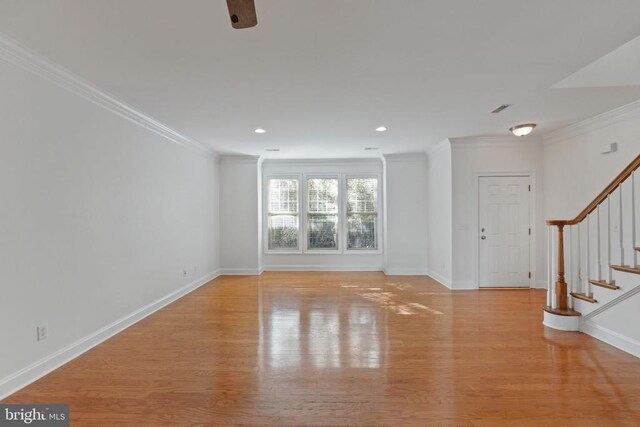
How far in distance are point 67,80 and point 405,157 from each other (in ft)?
18.9

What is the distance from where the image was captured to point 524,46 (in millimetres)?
2516

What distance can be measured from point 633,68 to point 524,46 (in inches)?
68.1

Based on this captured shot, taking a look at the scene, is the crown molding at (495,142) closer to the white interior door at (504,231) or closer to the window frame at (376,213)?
the white interior door at (504,231)

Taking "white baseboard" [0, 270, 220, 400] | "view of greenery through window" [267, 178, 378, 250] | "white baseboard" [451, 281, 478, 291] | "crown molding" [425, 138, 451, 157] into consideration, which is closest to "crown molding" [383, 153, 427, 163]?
"crown molding" [425, 138, 451, 157]

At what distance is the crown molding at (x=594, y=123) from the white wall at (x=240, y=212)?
543cm

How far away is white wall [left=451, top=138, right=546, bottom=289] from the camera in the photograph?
5617 millimetres

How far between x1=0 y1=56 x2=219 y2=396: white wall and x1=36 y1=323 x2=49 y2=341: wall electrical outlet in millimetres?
45

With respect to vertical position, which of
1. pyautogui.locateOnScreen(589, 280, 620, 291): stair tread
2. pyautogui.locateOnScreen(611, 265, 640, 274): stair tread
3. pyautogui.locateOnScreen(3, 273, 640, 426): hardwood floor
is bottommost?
pyautogui.locateOnScreen(3, 273, 640, 426): hardwood floor

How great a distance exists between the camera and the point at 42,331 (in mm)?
2711

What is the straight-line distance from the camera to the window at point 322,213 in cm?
767

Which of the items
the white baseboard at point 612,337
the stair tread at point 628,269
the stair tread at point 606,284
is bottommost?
the white baseboard at point 612,337

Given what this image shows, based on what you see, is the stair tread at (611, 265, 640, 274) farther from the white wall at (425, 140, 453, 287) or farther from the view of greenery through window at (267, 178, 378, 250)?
the view of greenery through window at (267, 178, 378, 250)

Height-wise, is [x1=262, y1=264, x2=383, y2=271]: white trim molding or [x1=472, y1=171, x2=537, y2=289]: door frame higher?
[x1=472, y1=171, x2=537, y2=289]: door frame

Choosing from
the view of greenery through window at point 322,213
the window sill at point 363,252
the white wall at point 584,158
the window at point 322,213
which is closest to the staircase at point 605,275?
the white wall at point 584,158
